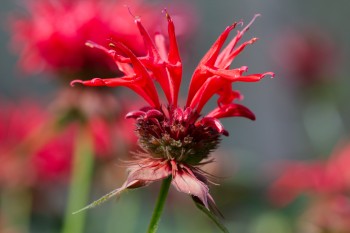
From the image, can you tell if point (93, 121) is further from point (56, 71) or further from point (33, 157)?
point (33, 157)

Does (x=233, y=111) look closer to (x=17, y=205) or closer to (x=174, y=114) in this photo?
(x=174, y=114)

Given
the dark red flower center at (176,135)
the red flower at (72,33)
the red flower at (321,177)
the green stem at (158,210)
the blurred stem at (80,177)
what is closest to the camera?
the green stem at (158,210)

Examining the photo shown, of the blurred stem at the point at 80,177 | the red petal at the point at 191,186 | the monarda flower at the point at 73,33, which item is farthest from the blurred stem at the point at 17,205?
the red petal at the point at 191,186

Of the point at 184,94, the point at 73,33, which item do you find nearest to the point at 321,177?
the point at 73,33

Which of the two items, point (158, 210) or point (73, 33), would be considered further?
point (73, 33)

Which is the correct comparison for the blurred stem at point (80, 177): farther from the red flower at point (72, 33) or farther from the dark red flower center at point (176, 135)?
the dark red flower center at point (176, 135)

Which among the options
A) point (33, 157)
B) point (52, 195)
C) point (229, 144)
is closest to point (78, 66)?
point (33, 157)

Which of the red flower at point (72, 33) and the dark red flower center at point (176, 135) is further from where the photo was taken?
the red flower at point (72, 33)
